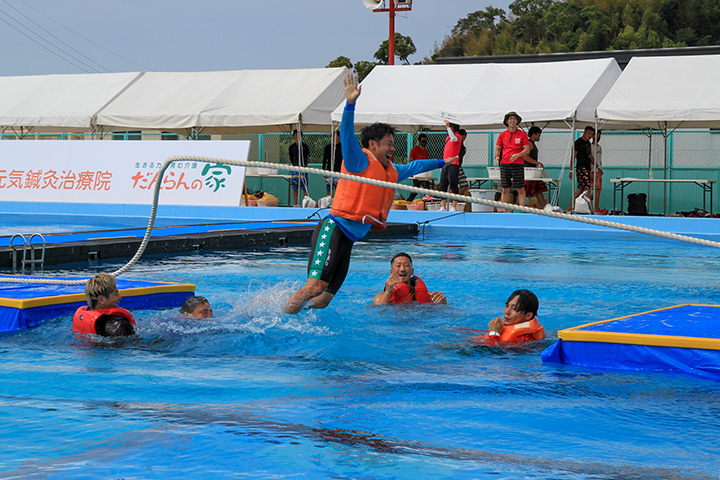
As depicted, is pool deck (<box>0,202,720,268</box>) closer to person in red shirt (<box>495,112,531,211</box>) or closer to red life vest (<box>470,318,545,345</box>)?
person in red shirt (<box>495,112,531,211</box>)

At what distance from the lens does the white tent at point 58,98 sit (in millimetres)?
21688

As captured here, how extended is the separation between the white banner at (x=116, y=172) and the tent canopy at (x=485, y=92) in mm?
3047

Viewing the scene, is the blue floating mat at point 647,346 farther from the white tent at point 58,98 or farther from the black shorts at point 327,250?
the white tent at point 58,98

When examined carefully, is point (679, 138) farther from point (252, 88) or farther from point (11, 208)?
point (11, 208)

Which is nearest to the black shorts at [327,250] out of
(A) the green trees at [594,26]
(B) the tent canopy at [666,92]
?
(B) the tent canopy at [666,92]

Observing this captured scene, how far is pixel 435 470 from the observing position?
3.37 m

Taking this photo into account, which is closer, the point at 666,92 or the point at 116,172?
the point at 666,92

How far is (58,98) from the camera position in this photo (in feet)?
74.3

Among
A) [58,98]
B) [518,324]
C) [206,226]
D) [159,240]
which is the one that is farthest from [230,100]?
[518,324]

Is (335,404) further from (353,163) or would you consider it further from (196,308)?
(196,308)

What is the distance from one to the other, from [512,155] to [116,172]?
9840mm

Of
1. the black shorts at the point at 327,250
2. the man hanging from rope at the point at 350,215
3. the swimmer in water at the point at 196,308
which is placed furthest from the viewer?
the swimmer in water at the point at 196,308

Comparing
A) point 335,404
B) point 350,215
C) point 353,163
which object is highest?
point 353,163

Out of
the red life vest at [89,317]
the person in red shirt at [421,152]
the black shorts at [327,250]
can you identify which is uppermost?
the person in red shirt at [421,152]
